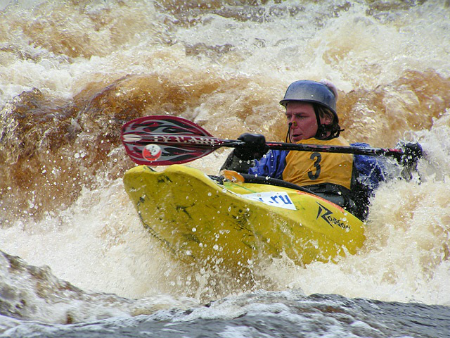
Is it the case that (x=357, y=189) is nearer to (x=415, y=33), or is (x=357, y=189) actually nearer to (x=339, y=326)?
(x=339, y=326)

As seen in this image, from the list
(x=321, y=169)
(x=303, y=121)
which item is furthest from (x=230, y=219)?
(x=303, y=121)

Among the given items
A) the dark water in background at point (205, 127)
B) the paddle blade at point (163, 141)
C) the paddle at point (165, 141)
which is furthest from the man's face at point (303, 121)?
the paddle blade at point (163, 141)

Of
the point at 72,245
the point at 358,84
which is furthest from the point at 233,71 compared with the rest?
the point at 72,245

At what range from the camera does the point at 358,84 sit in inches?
241

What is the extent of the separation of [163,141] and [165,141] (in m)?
0.01

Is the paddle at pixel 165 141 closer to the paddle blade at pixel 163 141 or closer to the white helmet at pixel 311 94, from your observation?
the paddle blade at pixel 163 141

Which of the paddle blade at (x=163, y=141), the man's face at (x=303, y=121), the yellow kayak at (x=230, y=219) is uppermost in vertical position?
the man's face at (x=303, y=121)

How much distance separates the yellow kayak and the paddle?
26 centimetres

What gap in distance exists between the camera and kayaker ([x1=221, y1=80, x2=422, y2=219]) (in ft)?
10.9

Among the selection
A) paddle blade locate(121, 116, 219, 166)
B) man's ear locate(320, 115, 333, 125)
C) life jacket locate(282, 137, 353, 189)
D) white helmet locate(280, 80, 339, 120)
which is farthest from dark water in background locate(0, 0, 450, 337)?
white helmet locate(280, 80, 339, 120)

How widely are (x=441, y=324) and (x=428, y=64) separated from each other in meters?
4.84

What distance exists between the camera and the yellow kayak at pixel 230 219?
244 centimetres

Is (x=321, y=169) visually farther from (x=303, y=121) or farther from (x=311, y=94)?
(x=311, y=94)

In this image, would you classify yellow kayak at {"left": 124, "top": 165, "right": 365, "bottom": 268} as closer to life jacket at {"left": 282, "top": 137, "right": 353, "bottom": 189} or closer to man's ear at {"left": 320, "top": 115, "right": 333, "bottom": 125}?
life jacket at {"left": 282, "top": 137, "right": 353, "bottom": 189}
